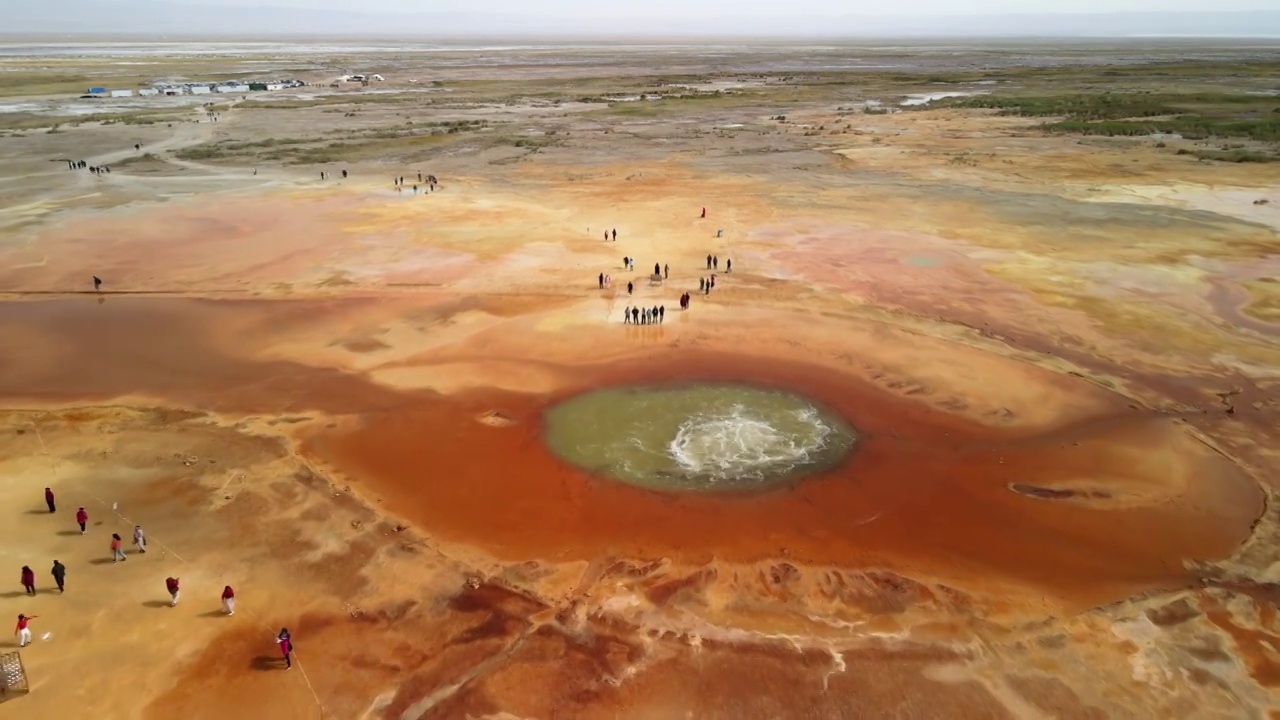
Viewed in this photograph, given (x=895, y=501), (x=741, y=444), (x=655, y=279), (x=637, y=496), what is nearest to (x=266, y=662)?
(x=637, y=496)

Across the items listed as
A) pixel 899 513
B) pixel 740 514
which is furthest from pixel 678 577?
pixel 899 513

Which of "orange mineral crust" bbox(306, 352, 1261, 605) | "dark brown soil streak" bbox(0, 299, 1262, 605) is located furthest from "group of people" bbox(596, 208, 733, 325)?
"orange mineral crust" bbox(306, 352, 1261, 605)

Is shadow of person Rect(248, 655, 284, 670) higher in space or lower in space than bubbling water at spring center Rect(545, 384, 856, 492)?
lower

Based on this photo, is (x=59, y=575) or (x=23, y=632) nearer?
(x=23, y=632)

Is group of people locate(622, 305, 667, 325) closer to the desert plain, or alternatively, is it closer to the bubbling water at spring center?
the desert plain

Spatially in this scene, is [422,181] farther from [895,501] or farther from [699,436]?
[895,501]

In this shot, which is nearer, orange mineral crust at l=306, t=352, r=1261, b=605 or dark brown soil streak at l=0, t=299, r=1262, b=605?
orange mineral crust at l=306, t=352, r=1261, b=605
